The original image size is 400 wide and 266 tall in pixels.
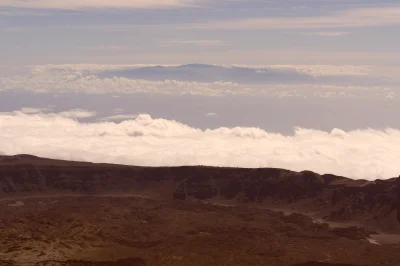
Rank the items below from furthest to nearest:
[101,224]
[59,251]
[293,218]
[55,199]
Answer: [55,199] < [293,218] < [101,224] < [59,251]

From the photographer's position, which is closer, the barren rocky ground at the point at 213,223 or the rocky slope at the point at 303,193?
the barren rocky ground at the point at 213,223

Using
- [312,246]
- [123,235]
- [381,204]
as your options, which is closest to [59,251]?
[123,235]

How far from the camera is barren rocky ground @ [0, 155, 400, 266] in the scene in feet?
412

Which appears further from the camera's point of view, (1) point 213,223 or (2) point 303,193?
(2) point 303,193

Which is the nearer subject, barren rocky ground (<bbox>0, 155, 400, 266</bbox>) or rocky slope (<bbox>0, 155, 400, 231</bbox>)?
barren rocky ground (<bbox>0, 155, 400, 266</bbox>)

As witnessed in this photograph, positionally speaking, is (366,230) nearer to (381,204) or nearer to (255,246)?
(381,204)

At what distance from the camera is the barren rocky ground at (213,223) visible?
125438mm

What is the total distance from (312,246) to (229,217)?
110 feet

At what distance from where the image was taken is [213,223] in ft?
516

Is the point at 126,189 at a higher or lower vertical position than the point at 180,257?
higher

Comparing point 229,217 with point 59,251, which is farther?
point 229,217

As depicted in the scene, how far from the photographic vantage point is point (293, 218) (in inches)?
6516

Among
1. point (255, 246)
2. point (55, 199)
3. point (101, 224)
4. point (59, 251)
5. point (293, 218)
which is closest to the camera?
point (59, 251)

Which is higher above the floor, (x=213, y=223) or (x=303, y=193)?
(x=303, y=193)
